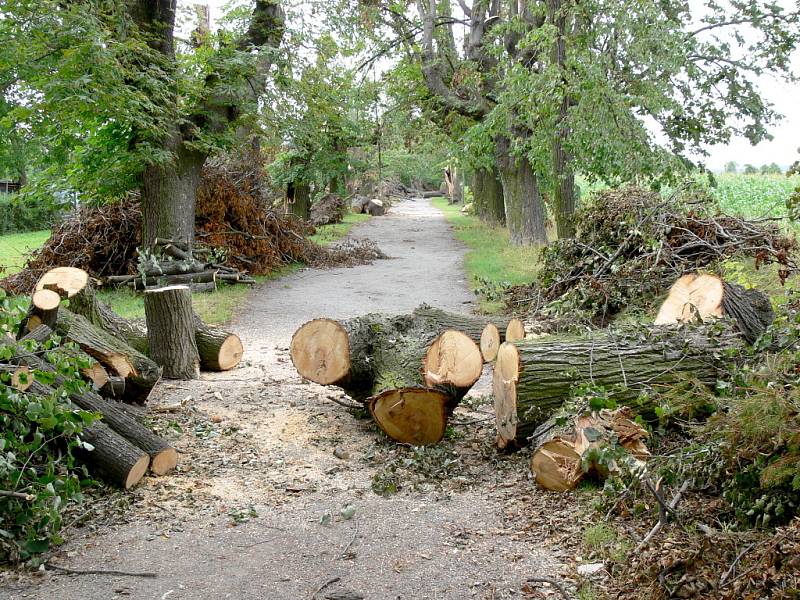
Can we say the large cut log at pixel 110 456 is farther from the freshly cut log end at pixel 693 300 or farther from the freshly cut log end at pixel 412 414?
the freshly cut log end at pixel 693 300

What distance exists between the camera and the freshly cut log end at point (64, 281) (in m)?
6.65

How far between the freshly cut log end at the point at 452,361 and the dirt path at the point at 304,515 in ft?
1.54

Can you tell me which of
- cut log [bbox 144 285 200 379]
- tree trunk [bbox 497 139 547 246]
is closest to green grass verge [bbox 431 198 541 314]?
tree trunk [bbox 497 139 547 246]

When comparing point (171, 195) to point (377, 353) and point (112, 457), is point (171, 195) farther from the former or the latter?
point (112, 457)

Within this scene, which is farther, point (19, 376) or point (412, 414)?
point (412, 414)

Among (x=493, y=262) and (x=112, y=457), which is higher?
(x=493, y=262)

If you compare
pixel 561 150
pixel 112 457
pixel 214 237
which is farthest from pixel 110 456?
pixel 214 237

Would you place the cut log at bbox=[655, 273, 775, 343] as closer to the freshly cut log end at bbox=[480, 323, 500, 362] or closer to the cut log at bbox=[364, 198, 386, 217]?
Result: the freshly cut log end at bbox=[480, 323, 500, 362]

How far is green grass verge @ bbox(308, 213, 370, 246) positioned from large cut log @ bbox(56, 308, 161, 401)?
15.3m

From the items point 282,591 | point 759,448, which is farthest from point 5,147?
point 759,448

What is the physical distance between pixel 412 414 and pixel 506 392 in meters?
0.69

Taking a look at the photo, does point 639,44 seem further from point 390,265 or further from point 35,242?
point 35,242

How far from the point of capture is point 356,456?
550cm

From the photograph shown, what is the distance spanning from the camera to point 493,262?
17031 mm
